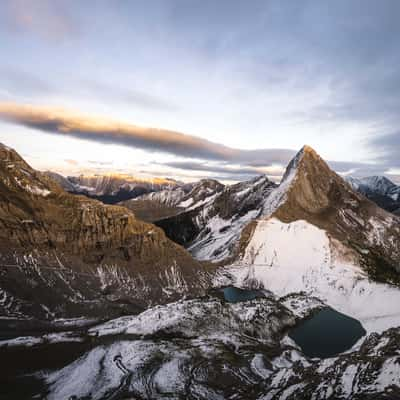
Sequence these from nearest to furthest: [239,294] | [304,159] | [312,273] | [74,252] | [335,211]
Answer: [74,252]
[239,294]
[312,273]
[335,211]
[304,159]

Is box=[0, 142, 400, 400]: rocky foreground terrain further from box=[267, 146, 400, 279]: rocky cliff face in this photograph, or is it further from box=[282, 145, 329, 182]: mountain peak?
box=[282, 145, 329, 182]: mountain peak

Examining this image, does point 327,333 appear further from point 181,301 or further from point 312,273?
point 312,273

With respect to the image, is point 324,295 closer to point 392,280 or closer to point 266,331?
point 392,280

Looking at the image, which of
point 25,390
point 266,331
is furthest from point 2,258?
point 266,331

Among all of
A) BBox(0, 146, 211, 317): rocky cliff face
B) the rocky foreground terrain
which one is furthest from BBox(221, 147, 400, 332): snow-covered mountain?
BBox(0, 146, 211, 317): rocky cliff face

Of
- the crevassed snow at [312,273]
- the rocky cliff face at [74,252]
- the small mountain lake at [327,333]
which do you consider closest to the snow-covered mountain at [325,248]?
the crevassed snow at [312,273]

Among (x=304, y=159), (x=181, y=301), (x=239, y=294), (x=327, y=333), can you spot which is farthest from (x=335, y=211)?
(x=181, y=301)
